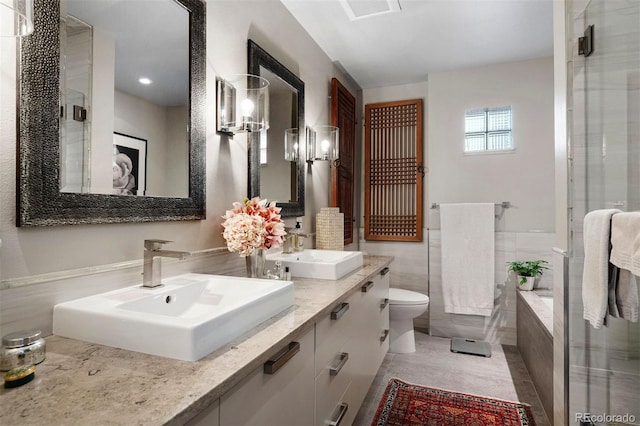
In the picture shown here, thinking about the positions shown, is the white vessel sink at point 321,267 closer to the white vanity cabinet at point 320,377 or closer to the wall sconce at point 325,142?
the white vanity cabinet at point 320,377

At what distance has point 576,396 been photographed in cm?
145

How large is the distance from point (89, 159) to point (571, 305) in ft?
6.21

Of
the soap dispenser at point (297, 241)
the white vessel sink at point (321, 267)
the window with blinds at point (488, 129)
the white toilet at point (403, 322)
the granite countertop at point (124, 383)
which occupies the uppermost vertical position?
the window with blinds at point (488, 129)

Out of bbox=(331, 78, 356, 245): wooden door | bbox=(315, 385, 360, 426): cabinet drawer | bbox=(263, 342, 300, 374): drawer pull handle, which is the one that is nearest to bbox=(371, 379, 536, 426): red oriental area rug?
bbox=(315, 385, 360, 426): cabinet drawer

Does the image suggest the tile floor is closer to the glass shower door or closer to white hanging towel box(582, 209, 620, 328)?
the glass shower door

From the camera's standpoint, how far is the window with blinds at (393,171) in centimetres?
346

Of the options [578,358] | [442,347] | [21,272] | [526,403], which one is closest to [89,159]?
[21,272]

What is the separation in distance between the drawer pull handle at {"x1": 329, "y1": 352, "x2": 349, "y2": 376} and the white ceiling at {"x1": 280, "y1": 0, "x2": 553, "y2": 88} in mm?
2023

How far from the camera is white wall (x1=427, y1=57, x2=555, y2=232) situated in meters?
3.00

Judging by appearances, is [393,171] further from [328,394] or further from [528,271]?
[328,394]

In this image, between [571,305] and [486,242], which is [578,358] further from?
[486,242]

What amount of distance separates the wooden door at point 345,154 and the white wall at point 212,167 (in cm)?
9

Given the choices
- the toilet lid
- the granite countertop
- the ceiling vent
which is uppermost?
the ceiling vent

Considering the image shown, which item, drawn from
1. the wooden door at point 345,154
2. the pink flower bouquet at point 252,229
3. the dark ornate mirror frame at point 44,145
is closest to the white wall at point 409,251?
the wooden door at point 345,154
